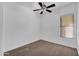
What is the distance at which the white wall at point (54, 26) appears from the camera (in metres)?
1.89

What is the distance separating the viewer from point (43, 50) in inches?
77.0

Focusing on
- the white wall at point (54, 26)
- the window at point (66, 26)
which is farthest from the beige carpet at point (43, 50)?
the window at point (66, 26)

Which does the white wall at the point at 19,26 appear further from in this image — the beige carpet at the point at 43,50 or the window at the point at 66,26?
the window at the point at 66,26

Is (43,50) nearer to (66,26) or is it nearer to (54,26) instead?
(54,26)

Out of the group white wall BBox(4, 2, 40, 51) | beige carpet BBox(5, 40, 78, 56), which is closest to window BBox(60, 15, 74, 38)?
beige carpet BBox(5, 40, 78, 56)

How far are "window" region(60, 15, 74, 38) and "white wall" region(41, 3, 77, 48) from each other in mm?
75

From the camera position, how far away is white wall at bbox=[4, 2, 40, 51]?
1.87m

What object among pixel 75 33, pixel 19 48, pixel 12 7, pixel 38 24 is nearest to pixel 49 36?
pixel 38 24

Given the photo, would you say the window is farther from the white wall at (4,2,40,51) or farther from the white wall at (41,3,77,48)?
the white wall at (4,2,40,51)

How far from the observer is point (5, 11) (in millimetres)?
1849

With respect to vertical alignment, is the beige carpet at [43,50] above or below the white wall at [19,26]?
below

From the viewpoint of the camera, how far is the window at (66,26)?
1898 mm

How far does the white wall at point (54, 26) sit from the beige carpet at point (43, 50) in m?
0.11

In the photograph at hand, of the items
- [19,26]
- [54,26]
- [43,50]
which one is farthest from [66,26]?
[19,26]
